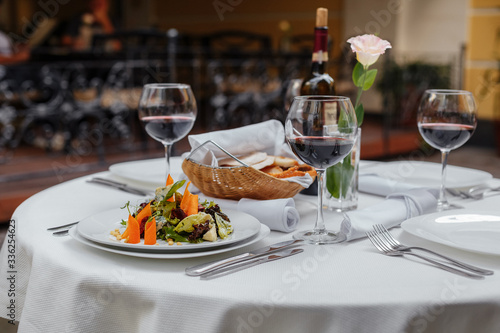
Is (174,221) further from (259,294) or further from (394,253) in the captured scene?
(394,253)

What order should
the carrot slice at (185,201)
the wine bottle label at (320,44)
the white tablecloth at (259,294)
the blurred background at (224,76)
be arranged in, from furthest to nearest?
the blurred background at (224,76) → the wine bottle label at (320,44) → the carrot slice at (185,201) → the white tablecloth at (259,294)


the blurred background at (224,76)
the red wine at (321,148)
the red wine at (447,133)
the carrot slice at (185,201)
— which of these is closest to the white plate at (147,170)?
the carrot slice at (185,201)

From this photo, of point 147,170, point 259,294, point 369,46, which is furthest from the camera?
point 147,170

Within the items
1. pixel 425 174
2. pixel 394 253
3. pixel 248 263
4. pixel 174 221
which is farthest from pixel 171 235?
pixel 425 174

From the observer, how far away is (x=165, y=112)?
1.43 metres

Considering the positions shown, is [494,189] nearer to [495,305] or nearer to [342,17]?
[495,305]

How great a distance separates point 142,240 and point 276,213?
267 millimetres

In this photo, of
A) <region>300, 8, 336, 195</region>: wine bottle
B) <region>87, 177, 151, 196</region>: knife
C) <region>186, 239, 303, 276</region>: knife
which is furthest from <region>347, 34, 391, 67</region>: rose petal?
<region>87, 177, 151, 196</region>: knife

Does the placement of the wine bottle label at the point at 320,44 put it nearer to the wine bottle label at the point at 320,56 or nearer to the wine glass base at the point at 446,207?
the wine bottle label at the point at 320,56

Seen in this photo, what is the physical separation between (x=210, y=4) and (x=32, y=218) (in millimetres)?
9414

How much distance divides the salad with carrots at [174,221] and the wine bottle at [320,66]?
54cm

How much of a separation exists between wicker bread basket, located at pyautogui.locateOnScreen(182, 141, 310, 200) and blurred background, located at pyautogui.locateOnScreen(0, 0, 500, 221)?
236cm

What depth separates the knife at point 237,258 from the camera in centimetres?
89

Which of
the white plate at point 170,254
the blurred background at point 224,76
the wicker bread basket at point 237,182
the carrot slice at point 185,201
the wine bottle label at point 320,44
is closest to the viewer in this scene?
the white plate at point 170,254
